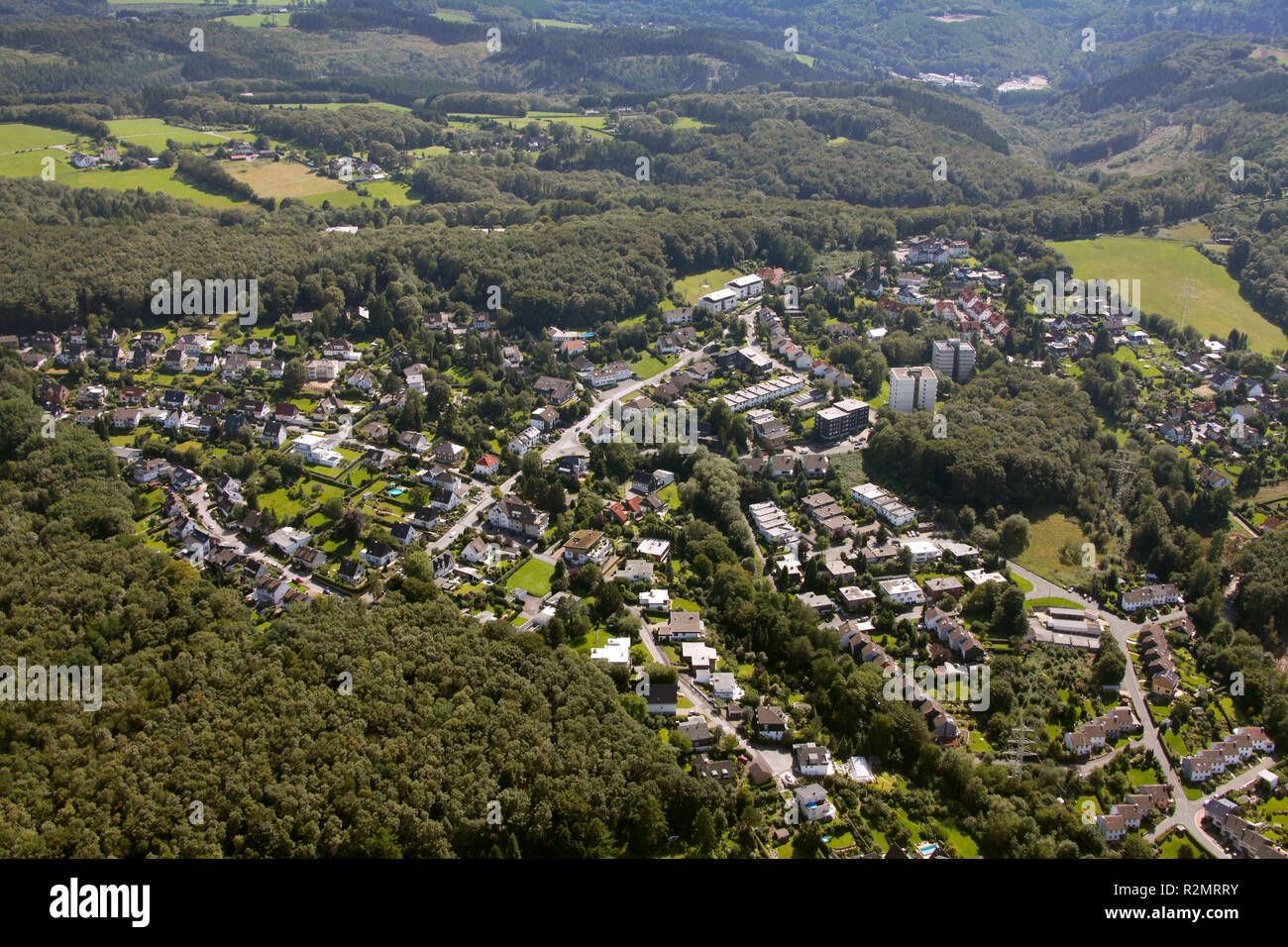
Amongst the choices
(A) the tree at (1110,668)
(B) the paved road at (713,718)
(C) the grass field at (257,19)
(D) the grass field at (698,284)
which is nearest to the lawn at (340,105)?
(C) the grass field at (257,19)

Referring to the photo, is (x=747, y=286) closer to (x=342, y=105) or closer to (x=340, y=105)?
(x=342, y=105)

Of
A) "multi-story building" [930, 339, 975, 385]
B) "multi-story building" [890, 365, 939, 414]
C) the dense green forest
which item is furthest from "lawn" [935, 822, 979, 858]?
"multi-story building" [930, 339, 975, 385]

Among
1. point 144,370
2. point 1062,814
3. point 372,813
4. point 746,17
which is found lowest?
point 1062,814

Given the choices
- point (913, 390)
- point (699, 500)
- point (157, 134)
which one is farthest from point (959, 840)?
point (157, 134)

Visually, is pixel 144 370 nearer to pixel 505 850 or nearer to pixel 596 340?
pixel 596 340

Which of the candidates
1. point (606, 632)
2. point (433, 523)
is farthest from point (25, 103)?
point (606, 632)
